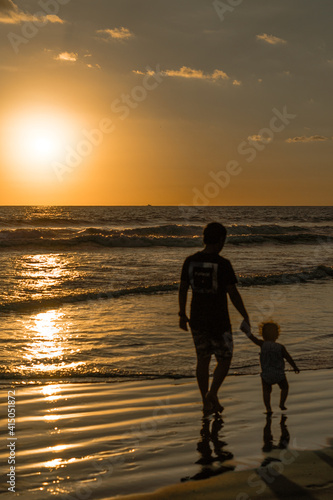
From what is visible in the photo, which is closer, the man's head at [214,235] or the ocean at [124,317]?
the man's head at [214,235]

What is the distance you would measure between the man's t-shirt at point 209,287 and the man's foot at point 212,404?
1.96 ft

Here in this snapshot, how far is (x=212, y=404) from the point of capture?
5.27 metres

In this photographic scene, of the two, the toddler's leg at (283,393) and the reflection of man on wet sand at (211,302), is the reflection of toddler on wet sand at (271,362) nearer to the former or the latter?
the toddler's leg at (283,393)

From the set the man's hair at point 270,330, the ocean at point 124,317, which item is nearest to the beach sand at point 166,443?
the man's hair at point 270,330

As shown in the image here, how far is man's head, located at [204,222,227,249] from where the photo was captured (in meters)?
5.15

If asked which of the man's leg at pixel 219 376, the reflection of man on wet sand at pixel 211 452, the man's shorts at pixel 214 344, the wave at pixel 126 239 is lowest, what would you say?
the reflection of man on wet sand at pixel 211 452

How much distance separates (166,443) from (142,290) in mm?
10142

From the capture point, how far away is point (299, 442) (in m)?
4.57

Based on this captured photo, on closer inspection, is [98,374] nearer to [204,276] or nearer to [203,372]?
[203,372]

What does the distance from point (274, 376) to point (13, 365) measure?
3.78 meters

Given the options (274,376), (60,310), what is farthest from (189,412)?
(60,310)

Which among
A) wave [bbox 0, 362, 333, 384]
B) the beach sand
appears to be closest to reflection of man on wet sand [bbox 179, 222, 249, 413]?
the beach sand

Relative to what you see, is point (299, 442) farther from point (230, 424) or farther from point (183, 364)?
point (183, 364)

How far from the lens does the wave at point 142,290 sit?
12438mm
